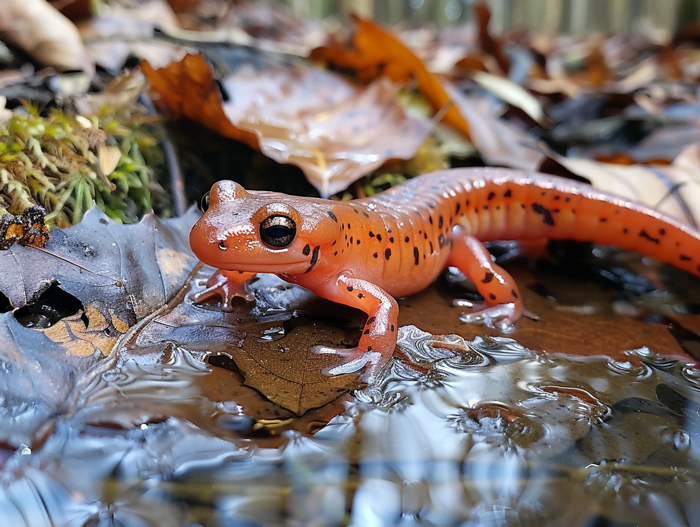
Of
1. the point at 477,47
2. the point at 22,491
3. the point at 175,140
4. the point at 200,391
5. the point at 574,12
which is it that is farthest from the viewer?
the point at 574,12

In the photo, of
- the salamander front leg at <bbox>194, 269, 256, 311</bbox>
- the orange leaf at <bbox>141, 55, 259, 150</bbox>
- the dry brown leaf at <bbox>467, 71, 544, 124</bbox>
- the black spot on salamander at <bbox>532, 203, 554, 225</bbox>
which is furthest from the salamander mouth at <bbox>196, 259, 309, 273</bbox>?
the dry brown leaf at <bbox>467, 71, 544, 124</bbox>

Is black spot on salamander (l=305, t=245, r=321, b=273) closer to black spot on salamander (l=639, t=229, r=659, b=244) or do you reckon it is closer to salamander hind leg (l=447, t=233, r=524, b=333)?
salamander hind leg (l=447, t=233, r=524, b=333)

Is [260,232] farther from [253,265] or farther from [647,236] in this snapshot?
[647,236]

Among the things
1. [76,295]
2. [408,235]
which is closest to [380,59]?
[408,235]

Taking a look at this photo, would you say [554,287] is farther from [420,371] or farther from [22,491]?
[22,491]

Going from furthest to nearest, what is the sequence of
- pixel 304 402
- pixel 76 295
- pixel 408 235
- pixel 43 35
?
1. pixel 43 35
2. pixel 408 235
3. pixel 76 295
4. pixel 304 402

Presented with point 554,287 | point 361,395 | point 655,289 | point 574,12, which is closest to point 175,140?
point 361,395

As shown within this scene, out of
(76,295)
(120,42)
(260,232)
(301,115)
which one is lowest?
(76,295)
